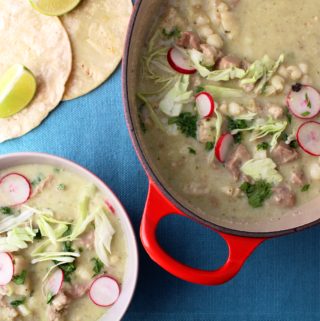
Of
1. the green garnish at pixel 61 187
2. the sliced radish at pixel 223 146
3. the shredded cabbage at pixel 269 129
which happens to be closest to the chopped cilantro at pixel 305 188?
the shredded cabbage at pixel 269 129

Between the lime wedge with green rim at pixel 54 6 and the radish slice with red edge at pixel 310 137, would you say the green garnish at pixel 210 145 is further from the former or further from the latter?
the lime wedge with green rim at pixel 54 6

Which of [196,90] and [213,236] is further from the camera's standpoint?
[213,236]

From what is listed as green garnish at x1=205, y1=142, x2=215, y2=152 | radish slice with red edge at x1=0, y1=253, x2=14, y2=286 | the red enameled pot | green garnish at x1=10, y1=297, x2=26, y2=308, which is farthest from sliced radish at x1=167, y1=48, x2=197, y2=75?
green garnish at x1=10, y1=297, x2=26, y2=308

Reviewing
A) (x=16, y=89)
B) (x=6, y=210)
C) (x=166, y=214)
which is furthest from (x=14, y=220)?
(x=166, y=214)

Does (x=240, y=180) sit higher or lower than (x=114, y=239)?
higher

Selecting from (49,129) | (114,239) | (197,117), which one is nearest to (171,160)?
(197,117)

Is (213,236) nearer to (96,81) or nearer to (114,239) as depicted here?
(114,239)

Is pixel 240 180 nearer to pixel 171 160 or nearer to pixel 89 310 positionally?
pixel 171 160

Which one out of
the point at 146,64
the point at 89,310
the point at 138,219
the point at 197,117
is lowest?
the point at 89,310
